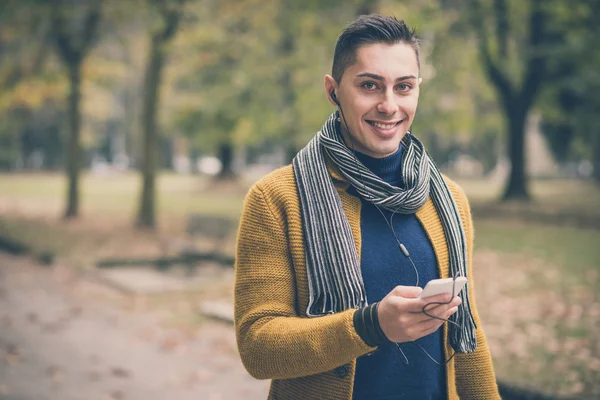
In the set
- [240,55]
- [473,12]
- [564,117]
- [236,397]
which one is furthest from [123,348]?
[564,117]

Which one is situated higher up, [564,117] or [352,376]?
[564,117]

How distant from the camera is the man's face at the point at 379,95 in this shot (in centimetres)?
207

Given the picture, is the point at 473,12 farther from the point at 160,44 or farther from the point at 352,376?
the point at 352,376

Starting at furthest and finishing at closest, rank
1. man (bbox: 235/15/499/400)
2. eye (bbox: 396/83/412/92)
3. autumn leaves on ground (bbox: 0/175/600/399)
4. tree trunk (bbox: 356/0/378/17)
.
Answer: tree trunk (bbox: 356/0/378/17) → autumn leaves on ground (bbox: 0/175/600/399) → eye (bbox: 396/83/412/92) → man (bbox: 235/15/499/400)

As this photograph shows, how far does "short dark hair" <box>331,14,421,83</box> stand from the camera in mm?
2062

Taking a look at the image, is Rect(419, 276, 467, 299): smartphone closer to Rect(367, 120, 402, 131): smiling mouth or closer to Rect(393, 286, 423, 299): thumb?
Rect(393, 286, 423, 299): thumb

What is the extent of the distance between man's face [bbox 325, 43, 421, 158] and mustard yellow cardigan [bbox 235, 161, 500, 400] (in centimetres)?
16

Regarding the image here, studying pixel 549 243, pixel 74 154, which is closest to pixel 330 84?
pixel 549 243

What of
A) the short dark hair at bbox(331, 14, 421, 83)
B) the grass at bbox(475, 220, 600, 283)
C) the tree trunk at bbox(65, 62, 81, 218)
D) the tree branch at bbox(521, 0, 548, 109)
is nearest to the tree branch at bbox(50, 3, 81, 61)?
the tree trunk at bbox(65, 62, 81, 218)

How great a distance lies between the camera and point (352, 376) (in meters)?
2.04

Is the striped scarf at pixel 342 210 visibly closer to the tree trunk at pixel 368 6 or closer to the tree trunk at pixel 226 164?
the tree trunk at pixel 368 6

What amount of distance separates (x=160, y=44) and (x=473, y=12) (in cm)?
994

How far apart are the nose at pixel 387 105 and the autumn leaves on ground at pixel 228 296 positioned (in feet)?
14.2

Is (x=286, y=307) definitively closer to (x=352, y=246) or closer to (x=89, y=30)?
(x=352, y=246)
